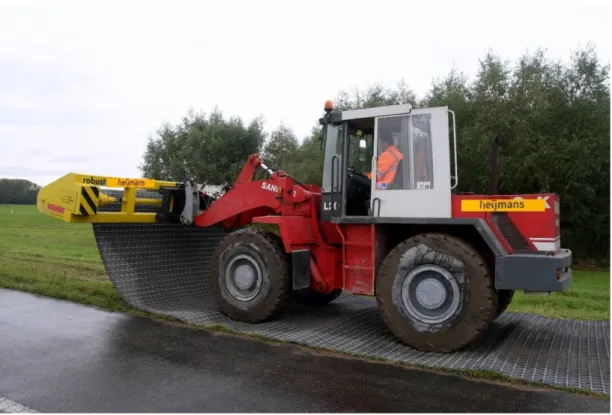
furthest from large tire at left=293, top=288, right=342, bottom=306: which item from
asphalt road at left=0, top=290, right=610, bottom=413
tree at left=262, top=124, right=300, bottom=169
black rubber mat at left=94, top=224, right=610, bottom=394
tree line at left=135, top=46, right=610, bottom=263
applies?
tree at left=262, top=124, right=300, bottom=169

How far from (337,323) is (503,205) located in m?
2.65

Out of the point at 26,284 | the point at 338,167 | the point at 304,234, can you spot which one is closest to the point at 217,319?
the point at 304,234

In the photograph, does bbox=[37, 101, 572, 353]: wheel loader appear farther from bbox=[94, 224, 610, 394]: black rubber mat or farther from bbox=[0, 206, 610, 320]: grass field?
bbox=[0, 206, 610, 320]: grass field

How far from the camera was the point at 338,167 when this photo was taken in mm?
6891

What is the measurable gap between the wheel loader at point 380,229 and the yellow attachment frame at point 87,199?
0.02 m

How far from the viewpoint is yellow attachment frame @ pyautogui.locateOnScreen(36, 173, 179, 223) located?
7.25 metres

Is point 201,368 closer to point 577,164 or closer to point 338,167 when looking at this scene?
point 338,167

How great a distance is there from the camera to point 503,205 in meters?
5.97

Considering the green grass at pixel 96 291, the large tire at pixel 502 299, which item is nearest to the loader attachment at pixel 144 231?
the green grass at pixel 96 291

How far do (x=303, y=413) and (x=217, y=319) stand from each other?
325cm

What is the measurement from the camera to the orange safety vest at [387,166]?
636 cm

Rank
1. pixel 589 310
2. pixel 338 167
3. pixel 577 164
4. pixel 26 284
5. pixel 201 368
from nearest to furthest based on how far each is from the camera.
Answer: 1. pixel 201 368
2. pixel 338 167
3. pixel 589 310
4. pixel 26 284
5. pixel 577 164

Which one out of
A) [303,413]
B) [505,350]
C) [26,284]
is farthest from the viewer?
[26,284]

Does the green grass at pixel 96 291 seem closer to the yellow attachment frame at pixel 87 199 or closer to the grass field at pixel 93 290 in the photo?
the grass field at pixel 93 290
